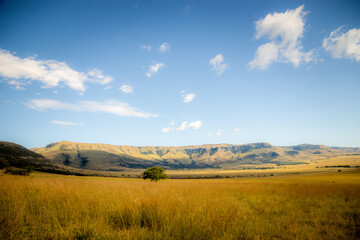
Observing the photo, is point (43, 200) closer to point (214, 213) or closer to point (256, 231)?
point (214, 213)

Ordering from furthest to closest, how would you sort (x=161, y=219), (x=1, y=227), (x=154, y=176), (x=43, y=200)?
1. (x=154, y=176)
2. (x=43, y=200)
3. (x=161, y=219)
4. (x=1, y=227)

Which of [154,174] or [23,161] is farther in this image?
[23,161]

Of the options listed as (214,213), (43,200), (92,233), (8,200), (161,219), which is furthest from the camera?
(43,200)

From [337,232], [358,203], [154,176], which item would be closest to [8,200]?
[337,232]

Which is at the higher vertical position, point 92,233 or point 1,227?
point 1,227

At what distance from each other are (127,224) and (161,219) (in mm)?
917

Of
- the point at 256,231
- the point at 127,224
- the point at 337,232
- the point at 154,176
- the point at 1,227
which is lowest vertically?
the point at 154,176

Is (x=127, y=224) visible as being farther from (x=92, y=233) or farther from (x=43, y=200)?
(x=43, y=200)

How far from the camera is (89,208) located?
4.46 m

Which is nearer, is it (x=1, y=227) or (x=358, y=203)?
(x=1, y=227)

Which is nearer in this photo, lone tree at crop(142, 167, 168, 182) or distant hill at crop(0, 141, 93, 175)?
lone tree at crop(142, 167, 168, 182)

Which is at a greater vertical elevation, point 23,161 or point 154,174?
point 154,174

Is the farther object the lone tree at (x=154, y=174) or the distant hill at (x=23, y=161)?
the distant hill at (x=23, y=161)

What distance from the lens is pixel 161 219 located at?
11.8 ft
